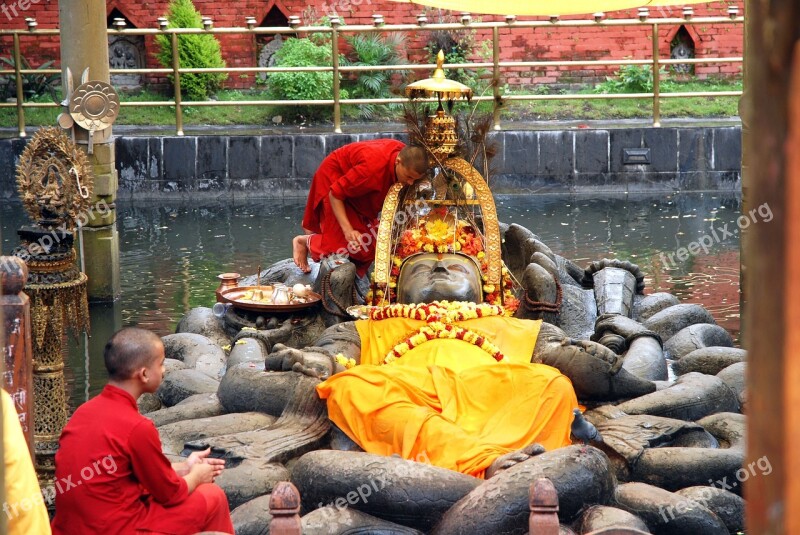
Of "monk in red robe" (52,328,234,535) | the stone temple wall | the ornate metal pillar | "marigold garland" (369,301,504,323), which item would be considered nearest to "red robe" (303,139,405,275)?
"marigold garland" (369,301,504,323)

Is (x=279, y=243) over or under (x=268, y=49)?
under

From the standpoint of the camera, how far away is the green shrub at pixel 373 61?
1616cm

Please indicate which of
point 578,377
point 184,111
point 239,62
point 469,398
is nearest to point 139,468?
point 469,398

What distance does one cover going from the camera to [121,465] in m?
3.52

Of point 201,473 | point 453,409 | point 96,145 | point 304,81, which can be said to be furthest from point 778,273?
point 304,81

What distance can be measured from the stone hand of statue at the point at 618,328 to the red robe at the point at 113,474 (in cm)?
344

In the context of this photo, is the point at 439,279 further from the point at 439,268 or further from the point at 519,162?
the point at 519,162

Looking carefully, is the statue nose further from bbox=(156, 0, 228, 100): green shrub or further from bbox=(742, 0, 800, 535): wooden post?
bbox=(156, 0, 228, 100): green shrub

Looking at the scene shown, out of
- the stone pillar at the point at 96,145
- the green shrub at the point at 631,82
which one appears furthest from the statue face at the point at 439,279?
the green shrub at the point at 631,82

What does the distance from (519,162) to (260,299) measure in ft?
24.3

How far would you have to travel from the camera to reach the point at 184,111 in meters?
16.0

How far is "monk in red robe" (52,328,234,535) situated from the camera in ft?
11.5

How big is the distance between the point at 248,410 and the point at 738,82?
13167 millimetres

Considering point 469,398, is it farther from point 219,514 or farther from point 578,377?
point 219,514
